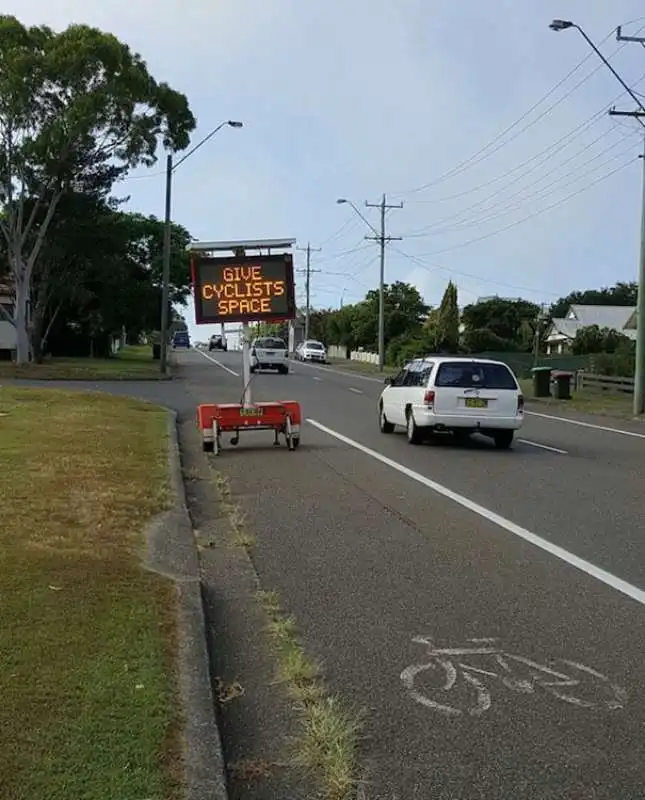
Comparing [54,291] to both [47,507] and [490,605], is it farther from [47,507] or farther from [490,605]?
[490,605]

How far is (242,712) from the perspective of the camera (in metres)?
5.17

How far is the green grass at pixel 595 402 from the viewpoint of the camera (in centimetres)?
3122

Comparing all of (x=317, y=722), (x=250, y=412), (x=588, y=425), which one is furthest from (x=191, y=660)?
(x=588, y=425)

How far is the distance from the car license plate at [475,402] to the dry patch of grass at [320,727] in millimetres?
12270

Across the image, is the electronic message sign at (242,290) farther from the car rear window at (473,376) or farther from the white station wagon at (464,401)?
the car rear window at (473,376)

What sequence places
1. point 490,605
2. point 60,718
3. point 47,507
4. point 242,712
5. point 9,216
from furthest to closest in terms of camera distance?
point 9,216
point 47,507
point 490,605
point 242,712
point 60,718

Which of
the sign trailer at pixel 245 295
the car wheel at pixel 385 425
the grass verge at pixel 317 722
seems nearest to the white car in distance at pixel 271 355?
the car wheel at pixel 385 425

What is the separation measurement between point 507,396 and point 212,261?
560 cm

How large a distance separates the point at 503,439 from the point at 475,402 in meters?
0.93

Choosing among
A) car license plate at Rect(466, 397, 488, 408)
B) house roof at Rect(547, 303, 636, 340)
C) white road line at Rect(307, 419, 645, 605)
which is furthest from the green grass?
house roof at Rect(547, 303, 636, 340)

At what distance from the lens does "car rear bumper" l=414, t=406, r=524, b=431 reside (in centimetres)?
1817

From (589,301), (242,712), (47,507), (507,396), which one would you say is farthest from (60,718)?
(589,301)

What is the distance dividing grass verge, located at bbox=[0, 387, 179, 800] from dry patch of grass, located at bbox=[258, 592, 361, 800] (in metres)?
0.61

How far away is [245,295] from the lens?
16.9 meters
